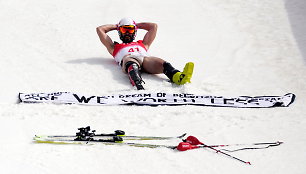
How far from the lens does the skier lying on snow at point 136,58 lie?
6.87 meters

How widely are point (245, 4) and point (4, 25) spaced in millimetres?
6101

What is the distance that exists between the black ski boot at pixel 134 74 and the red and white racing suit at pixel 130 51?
305 millimetres

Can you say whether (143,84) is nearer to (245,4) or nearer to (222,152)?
(222,152)

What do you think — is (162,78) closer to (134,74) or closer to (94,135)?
→ (134,74)

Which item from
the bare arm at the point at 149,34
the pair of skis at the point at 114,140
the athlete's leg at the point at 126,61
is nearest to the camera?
the pair of skis at the point at 114,140

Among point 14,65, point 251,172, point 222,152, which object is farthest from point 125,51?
point 251,172

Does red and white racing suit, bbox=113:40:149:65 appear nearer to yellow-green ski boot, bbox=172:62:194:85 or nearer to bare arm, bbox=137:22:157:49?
bare arm, bbox=137:22:157:49

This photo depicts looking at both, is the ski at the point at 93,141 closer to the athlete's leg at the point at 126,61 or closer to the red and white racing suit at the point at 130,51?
the athlete's leg at the point at 126,61

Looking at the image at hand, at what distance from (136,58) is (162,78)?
1.78ft

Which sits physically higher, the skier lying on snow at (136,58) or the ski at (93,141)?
the skier lying on snow at (136,58)

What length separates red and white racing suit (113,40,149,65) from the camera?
24.6 feet

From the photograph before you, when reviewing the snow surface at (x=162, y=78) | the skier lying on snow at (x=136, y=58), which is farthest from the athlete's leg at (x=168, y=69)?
the snow surface at (x=162, y=78)

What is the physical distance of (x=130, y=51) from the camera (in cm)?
754

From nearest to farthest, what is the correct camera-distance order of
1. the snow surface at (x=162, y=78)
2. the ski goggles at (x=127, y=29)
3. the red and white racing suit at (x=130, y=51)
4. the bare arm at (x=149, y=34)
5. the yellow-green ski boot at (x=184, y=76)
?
the snow surface at (x=162, y=78) → the yellow-green ski boot at (x=184, y=76) → the red and white racing suit at (x=130, y=51) → the ski goggles at (x=127, y=29) → the bare arm at (x=149, y=34)
